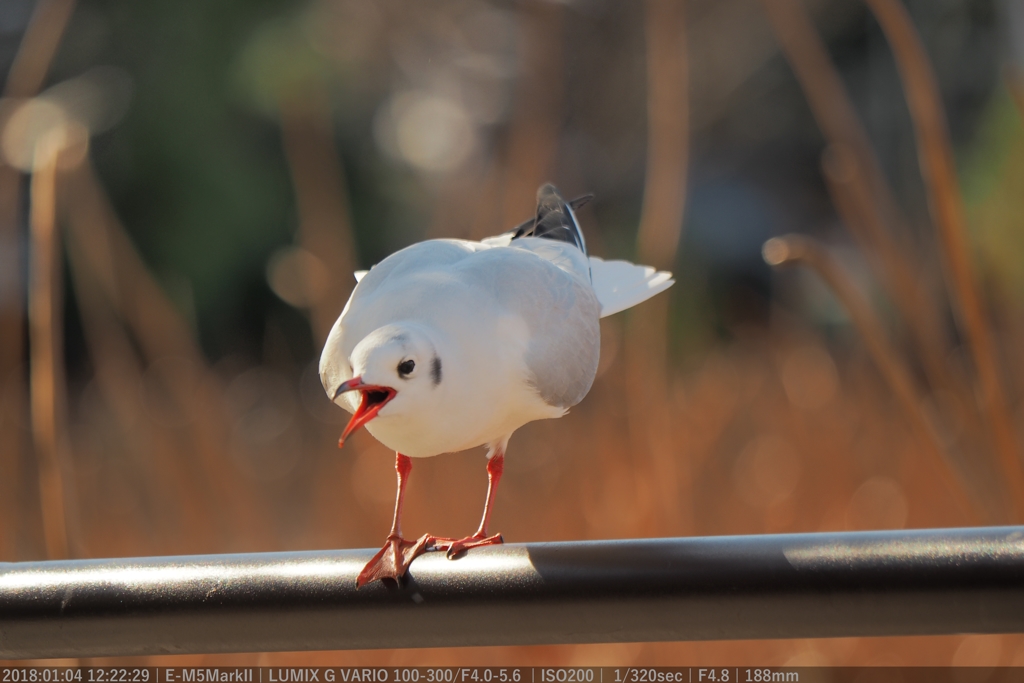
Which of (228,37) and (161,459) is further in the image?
(228,37)

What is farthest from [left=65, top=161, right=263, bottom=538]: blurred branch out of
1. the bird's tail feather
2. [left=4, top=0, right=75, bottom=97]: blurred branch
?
the bird's tail feather

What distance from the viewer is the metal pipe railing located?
58 cm

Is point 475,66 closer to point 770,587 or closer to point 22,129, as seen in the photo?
point 22,129

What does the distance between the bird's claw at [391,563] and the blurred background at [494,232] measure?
508 mm

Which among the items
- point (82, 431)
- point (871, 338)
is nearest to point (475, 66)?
point (82, 431)

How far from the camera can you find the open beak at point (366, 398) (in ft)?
2.17

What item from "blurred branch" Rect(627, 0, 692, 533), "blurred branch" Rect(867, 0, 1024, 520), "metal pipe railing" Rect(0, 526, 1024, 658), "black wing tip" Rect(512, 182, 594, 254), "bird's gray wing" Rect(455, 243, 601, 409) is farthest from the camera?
"blurred branch" Rect(627, 0, 692, 533)

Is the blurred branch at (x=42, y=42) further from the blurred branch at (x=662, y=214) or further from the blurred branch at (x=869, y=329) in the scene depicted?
the blurred branch at (x=869, y=329)

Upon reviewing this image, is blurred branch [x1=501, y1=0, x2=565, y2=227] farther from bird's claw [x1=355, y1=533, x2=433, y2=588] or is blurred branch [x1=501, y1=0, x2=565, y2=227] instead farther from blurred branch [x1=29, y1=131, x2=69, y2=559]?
bird's claw [x1=355, y1=533, x2=433, y2=588]

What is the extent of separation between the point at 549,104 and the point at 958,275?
2.21ft

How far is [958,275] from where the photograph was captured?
100 cm

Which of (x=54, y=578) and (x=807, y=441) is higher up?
(x=807, y=441)

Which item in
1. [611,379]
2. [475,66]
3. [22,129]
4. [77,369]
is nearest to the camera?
[22,129]

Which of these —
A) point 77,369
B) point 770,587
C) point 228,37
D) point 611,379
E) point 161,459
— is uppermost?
point 228,37
